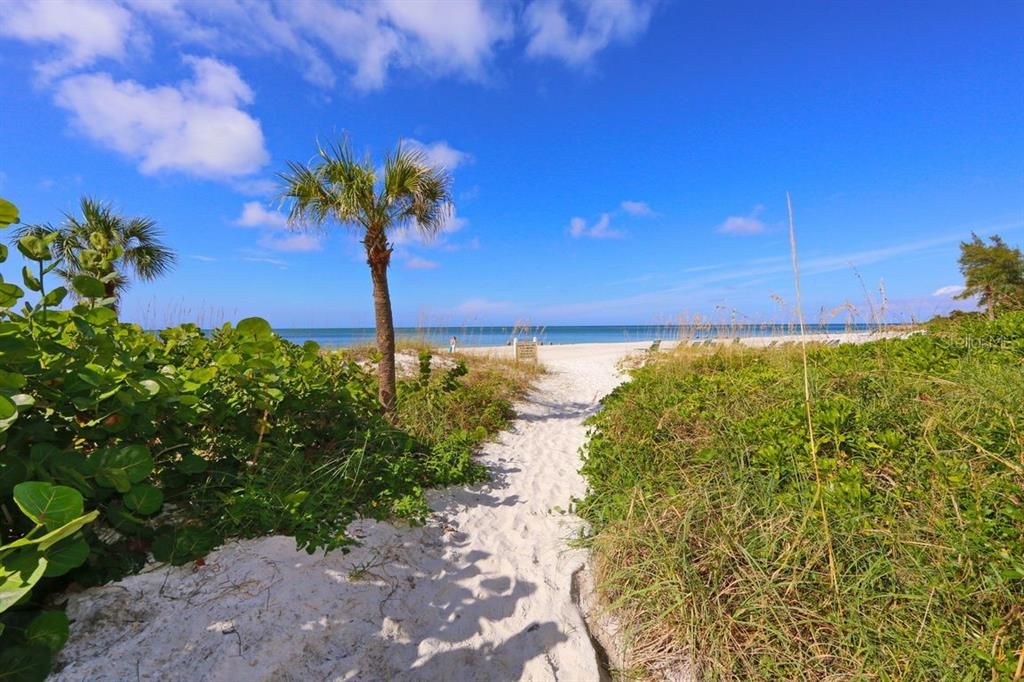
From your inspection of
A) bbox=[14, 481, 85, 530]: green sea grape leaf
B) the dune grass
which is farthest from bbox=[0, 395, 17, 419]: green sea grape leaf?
the dune grass

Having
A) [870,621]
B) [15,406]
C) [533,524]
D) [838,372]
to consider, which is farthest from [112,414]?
[838,372]

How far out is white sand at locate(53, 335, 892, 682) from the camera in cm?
231

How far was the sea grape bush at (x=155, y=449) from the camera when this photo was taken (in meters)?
1.77

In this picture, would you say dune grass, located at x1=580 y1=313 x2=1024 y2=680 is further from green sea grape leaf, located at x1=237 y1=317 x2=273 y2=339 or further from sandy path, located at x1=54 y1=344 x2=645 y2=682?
green sea grape leaf, located at x1=237 y1=317 x2=273 y2=339

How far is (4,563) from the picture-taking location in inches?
43.5

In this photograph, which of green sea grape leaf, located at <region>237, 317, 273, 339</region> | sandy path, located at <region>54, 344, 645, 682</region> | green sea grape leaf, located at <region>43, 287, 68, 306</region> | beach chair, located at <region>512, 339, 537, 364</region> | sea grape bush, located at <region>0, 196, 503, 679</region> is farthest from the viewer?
beach chair, located at <region>512, 339, 537, 364</region>

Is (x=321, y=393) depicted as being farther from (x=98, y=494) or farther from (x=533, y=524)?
(x=533, y=524)

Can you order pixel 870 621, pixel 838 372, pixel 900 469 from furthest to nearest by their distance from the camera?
pixel 838 372 < pixel 900 469 < pixel 870 621

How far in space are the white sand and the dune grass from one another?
1.61ft

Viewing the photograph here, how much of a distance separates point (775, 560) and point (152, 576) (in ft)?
12.3

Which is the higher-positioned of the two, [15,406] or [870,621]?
[15,406]

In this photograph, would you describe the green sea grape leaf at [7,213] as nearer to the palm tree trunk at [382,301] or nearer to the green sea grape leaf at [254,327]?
the green sea grape leaf at [254,327]

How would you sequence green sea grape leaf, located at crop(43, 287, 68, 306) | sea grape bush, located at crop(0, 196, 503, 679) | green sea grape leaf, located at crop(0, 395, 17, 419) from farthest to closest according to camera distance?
1. green sea grape leaf, located at crop(43, 287, 68, 306)
2. sea grape bush, located at crop(0, 196, 503, 679)
3. green sea grape leaf, located at crop(0, 395, 17, 419)

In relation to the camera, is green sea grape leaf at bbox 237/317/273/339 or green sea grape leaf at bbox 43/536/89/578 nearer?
green sea grape leaf at bbox 43/536/89/578
